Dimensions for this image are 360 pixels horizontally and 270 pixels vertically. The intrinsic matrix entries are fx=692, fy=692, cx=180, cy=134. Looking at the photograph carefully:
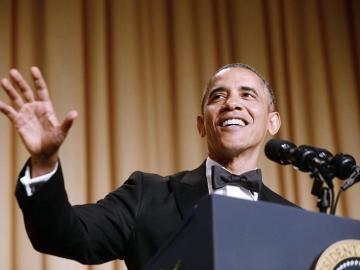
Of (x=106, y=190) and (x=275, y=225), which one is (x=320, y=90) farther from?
(x=275, y=225)

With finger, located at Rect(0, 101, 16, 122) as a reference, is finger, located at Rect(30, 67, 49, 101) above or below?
above

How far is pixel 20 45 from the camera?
9.53 ft

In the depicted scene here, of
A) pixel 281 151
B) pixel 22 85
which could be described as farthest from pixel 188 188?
pixel 22 85

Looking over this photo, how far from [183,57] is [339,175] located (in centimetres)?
199

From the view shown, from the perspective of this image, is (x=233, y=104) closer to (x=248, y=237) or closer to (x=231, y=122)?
(x=231, y=122)

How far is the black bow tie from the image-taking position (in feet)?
5.98

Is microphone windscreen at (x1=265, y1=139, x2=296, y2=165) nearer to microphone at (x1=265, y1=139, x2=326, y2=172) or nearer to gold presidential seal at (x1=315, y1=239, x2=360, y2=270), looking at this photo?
microphone at (x1=265, y1=139, x2=326, y2=172)

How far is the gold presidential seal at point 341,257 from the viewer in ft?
3.19

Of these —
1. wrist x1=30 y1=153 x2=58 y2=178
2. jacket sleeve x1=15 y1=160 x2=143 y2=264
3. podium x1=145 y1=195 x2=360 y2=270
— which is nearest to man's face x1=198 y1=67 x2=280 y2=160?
jacket sleeve x1=15 y1=160 x2=143 y2=264

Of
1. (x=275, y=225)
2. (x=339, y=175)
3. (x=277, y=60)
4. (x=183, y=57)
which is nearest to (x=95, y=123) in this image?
(x=183, y=57)

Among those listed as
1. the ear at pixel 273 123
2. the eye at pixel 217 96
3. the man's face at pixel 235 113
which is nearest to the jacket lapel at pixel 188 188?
the man's face at pixel 235 113

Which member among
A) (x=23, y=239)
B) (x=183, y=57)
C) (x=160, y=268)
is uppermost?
(x=183, y=57)

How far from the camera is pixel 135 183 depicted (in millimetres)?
1814

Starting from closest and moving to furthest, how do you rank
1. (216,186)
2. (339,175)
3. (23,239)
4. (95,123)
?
(339,175), (216,186), (23,239), (95,123)
